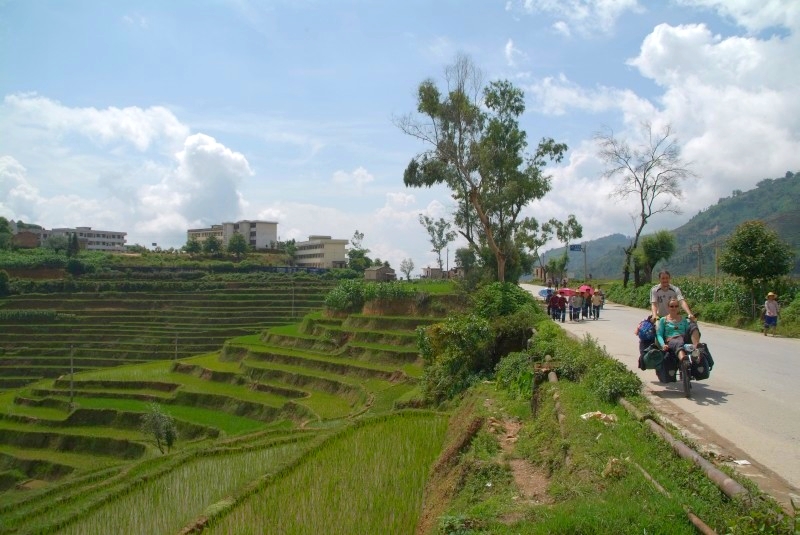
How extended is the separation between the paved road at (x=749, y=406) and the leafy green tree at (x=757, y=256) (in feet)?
25.3

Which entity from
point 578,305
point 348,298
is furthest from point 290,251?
point 578,305

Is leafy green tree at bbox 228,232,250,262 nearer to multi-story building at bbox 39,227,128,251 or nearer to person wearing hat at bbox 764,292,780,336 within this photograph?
multi-story building at bbox 39,227,128,251

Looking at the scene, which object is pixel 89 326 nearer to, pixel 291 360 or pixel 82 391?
pixel 82 391

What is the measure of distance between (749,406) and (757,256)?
14.9m

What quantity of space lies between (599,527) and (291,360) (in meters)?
29.4

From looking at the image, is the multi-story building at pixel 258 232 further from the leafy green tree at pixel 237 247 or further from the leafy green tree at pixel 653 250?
the leafy green tree at pixel 653 250

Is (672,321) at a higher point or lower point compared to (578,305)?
higher

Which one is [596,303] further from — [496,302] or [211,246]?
[211,246]

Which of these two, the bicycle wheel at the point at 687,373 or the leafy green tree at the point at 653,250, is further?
the leafy green tree at the point at 653,250

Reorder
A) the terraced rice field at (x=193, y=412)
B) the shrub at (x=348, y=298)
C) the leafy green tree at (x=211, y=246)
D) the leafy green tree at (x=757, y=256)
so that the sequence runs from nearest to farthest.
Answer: the terraced rice field at (x=193, y=412)
the leafy green tree at (x=757, y=256)
the shrub at (x=348, y=298)
the leafy green tree at (x=211, y=246)

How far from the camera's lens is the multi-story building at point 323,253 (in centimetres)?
10662

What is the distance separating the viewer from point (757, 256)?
2081 cm

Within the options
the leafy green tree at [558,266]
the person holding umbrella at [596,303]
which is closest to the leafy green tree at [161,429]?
the person holding umbrella at [596,303]

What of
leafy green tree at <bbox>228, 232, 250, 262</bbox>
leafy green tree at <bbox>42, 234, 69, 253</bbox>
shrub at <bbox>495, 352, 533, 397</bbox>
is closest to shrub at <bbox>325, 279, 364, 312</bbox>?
shrub at <bbox>495, 352, 533, 397</bbox>
